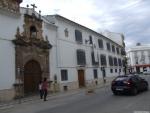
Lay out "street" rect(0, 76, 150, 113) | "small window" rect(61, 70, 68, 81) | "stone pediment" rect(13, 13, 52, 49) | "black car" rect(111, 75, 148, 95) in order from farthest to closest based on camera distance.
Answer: "small window" rect(61, 70, 68, 81)
"stone pediment" rect(13, 13, 52, 49)
"black car" rect(111, 75, 148, 95)
"street" rect(0, 76, 150, 113)

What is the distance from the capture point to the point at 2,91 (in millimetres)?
21203

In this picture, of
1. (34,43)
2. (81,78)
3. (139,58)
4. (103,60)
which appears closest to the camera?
(34,43)

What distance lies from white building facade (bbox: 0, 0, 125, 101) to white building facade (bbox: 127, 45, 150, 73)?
7518 cm

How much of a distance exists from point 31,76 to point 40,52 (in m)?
2.71

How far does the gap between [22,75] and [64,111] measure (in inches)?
437

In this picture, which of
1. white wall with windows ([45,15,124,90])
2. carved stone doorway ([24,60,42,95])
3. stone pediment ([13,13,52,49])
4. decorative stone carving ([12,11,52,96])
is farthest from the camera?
white wall with windows ([45,15,124,90])

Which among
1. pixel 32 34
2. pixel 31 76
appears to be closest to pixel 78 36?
pixel 32 34

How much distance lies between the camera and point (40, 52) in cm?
2669

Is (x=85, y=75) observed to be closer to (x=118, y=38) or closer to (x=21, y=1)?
(x=21, y=1)

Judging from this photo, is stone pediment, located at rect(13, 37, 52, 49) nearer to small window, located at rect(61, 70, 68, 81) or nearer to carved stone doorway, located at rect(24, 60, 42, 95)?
carved stone doorway, located at rect(24, 60, 42, 95)

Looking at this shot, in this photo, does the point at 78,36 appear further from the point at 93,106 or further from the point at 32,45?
the point at 93,106

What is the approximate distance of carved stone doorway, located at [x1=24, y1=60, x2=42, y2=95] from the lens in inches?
969

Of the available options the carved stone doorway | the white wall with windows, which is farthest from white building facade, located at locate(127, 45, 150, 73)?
the carved stone doorway

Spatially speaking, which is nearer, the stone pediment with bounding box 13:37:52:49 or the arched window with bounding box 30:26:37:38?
the stone pediment with bounding box 13:37:52:49
